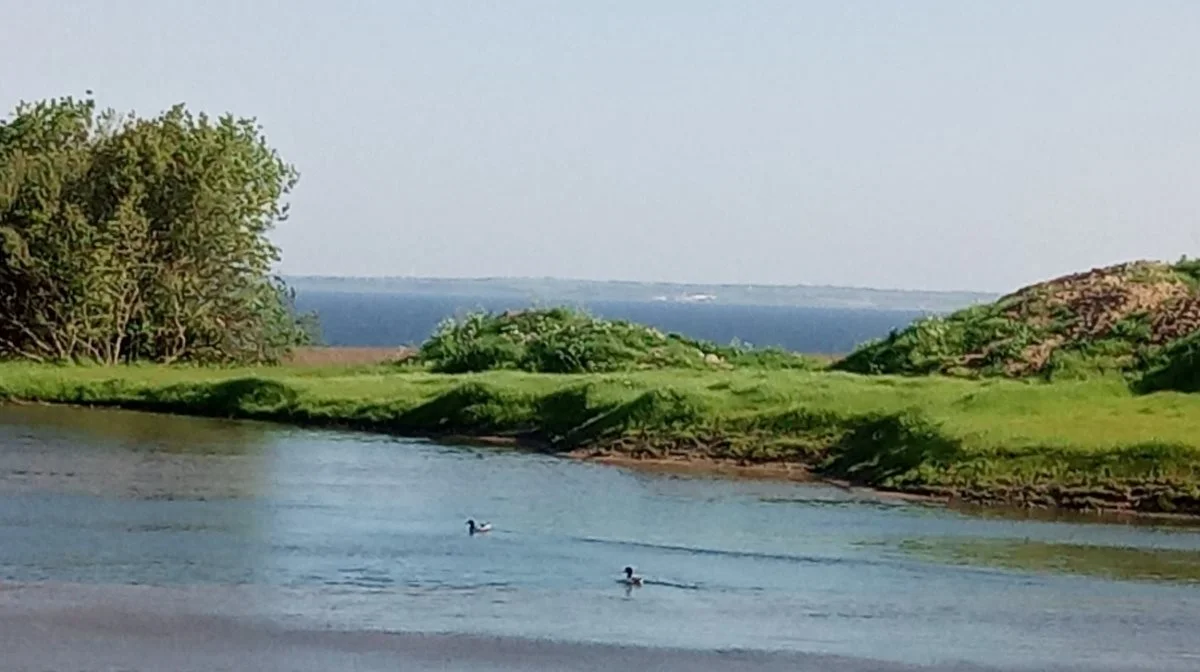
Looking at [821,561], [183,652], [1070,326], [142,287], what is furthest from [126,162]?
[183,652]

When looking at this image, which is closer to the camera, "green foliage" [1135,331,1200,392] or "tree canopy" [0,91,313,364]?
"green foliage" [1135,331,1200,392]

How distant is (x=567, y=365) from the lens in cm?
5853

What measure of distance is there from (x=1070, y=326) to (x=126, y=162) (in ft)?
86.3

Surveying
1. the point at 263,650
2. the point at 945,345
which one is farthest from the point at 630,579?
the point at 945,345

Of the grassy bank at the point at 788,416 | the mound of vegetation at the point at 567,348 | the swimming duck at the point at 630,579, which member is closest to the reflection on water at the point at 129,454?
the grassy bank at the point at 788,416

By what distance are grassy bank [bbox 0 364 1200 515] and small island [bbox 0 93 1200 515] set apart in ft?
0.22

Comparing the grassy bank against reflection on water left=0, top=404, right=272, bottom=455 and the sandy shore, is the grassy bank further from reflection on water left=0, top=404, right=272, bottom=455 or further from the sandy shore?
the sandy shore

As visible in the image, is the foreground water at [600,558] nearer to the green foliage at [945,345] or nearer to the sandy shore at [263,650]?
the sandy shore at [263,650]

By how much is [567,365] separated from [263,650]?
1456 inches

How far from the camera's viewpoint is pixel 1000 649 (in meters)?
23.0

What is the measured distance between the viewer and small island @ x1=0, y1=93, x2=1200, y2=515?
3909cm

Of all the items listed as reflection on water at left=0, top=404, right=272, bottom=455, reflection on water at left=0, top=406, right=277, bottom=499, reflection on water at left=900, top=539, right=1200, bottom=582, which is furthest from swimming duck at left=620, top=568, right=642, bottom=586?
reflection on water at left=0, top=404, right=272, bottom=455

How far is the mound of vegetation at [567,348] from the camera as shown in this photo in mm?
58781

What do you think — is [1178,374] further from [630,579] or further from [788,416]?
[630,579]
